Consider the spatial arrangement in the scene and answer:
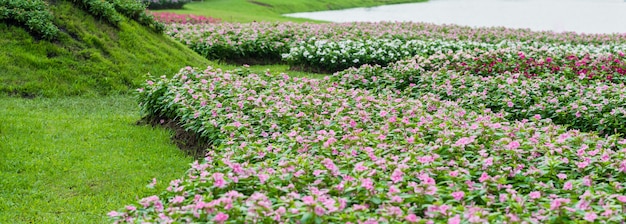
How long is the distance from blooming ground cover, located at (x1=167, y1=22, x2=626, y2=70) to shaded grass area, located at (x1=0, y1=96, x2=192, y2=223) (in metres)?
6.02

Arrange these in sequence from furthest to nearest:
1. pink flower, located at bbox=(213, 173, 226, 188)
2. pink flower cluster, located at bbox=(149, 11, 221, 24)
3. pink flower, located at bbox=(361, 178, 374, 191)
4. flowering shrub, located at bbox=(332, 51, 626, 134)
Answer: pink flower cluster, located at bbox=(149, 11, 221, 24)
flowering shrub, located at bbox=(332, 51, 626, 134)
pink flower, located at bbox=(213, 173, 226, 188)
pink flower, located at bbox=(361, 178, 374, 191)

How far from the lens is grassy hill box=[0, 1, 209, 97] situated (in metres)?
10.1

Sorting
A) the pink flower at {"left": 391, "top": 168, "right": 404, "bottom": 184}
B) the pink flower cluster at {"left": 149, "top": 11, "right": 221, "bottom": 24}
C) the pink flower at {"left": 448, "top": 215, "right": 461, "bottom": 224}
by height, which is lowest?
the pink flower cluster at {"left": 149, "top": 11, "right": 221, "bottom": 24}

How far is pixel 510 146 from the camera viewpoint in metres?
4.93

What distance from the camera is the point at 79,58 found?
1089cm

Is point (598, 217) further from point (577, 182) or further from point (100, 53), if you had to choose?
point (100, 53)

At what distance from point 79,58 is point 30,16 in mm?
1102

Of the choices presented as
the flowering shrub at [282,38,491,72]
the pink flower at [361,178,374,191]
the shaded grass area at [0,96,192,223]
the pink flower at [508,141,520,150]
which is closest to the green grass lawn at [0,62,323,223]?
the shaded grass area at [0,96,192,223]

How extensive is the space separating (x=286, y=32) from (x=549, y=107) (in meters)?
10.2

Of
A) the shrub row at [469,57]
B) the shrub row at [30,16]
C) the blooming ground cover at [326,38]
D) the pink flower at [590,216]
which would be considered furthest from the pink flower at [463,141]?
the blooming ground cover at [326,38]

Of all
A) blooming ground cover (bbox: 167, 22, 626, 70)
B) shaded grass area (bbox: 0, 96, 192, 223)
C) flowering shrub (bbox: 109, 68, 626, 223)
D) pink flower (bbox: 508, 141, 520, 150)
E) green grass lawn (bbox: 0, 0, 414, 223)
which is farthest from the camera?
blooming ground cover (bbox: 167, 22, 626, 70)

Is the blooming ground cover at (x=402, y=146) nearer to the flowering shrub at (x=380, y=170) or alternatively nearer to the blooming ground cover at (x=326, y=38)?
the flowering shrub at (x=380, y=170)

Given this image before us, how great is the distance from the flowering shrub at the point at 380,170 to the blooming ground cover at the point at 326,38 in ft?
24.8

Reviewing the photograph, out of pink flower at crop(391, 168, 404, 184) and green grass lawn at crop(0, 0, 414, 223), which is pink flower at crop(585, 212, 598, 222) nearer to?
pink flower at crop(391, 168, 404, 184)
